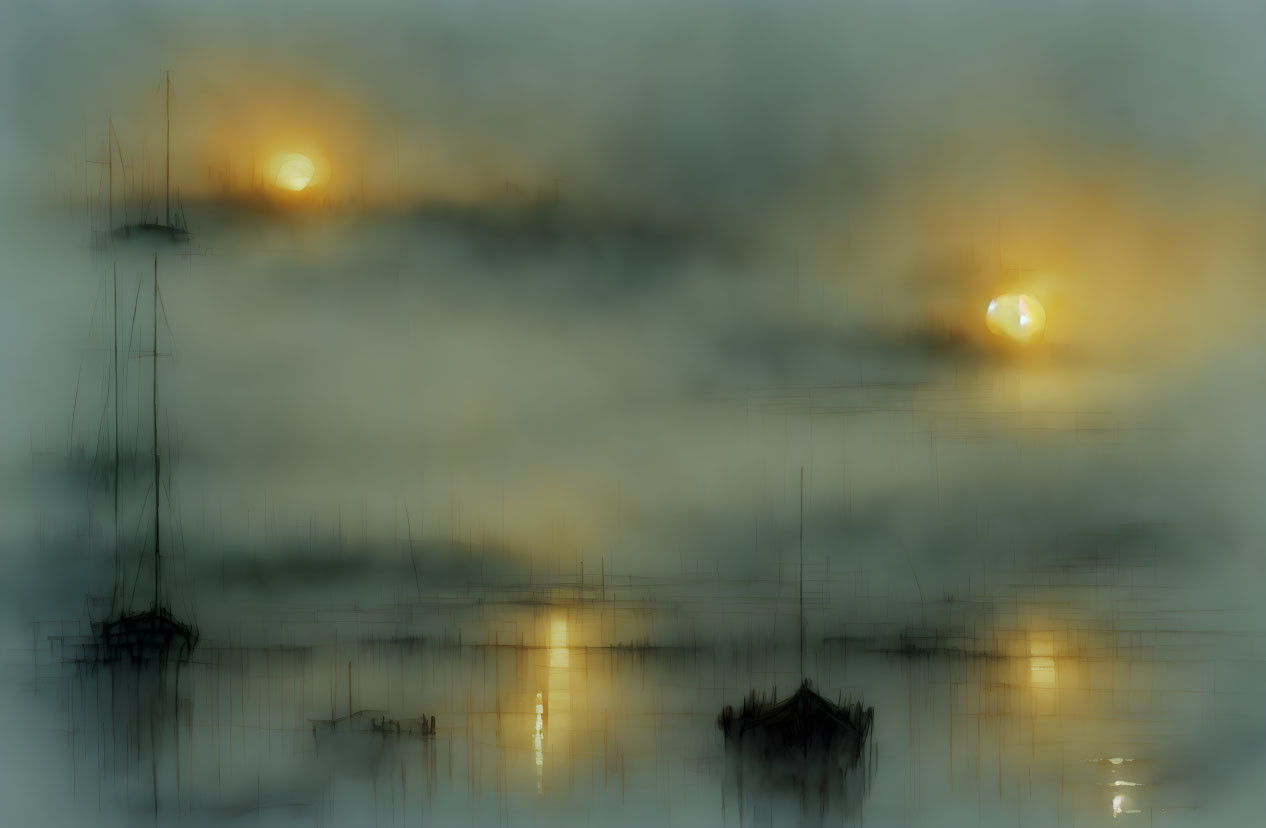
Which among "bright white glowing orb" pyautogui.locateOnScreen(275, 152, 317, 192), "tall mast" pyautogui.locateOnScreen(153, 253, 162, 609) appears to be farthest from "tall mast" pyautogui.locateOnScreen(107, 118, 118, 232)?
"bright white glowing orb" pyautogui.locateOnScreen(275, 152, 317, 192)

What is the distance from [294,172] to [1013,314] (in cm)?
176

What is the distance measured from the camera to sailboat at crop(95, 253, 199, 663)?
234 centimetres

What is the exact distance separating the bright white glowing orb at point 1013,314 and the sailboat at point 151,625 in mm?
1995

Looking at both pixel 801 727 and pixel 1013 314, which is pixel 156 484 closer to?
pixel 801 727

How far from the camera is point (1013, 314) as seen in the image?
2322 mm

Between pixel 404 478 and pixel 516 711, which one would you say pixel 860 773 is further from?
pixel 404 478

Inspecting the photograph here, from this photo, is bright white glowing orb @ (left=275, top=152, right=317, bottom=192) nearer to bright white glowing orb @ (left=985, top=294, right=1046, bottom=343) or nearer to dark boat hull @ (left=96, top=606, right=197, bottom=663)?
dark boat hull @ (left=96, top=606, right=197, bottom=663)

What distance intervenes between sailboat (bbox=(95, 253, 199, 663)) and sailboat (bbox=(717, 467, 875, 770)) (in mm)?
1304

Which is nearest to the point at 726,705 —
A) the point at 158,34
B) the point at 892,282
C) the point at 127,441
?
the point at 892,282

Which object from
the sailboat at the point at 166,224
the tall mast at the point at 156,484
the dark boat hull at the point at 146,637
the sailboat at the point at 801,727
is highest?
the sailboat at the point at 166,224

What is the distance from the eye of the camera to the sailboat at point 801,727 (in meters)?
2.30

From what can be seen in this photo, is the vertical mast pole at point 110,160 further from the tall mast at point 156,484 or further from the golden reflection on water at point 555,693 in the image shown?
the golden reflection on water at point 555,693

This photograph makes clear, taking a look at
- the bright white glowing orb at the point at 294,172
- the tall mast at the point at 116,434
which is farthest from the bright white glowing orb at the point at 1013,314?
the tall mast at the point at 116,434

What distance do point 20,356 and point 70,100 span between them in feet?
2.09
